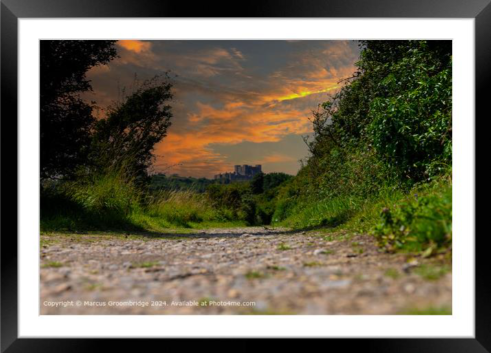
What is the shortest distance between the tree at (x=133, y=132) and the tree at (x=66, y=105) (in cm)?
99

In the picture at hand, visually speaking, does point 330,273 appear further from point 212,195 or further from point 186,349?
point 212,195

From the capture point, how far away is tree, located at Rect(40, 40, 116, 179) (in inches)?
282

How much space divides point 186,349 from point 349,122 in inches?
282

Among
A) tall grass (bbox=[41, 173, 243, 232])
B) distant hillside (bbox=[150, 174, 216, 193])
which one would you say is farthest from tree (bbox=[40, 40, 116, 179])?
distant hillside (bbox=[150, 174, 216, 193])

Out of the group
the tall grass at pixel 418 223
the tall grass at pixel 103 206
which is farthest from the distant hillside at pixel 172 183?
the tall grass at pixel 418 223

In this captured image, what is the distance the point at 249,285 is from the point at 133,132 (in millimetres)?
9167

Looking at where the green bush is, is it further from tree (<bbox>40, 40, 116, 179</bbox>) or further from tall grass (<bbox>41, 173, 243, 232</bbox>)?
tree (<bbox>40, 40, 116, 179</bbox>)

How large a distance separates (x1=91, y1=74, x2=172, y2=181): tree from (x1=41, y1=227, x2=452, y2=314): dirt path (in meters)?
5.70

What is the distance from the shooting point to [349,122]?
888cm

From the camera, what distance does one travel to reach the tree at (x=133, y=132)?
9406mm

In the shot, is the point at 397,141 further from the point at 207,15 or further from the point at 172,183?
the point at 172,183

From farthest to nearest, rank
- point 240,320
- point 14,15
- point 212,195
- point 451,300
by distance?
point 212,195, point 14,15, point 451,300, point 240,320

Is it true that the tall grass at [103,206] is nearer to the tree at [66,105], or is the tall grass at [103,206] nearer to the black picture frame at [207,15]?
the tree at [66,105]

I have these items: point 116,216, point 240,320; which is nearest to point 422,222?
point 240,320
